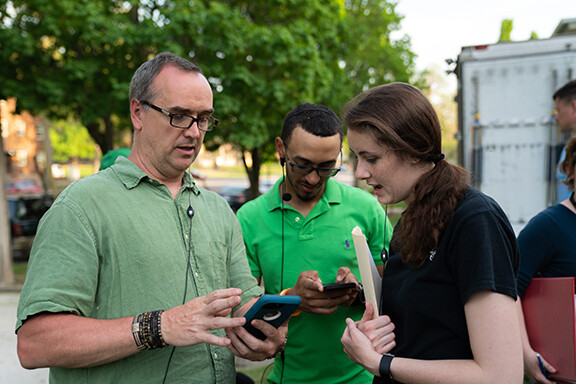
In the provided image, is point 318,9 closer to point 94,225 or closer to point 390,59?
point 390,59

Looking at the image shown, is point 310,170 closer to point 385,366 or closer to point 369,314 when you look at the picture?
point 369,314

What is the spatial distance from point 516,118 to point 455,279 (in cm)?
482

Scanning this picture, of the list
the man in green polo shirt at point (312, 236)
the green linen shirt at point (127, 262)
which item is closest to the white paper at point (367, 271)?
the man in green polo shirt at point (312, 236)

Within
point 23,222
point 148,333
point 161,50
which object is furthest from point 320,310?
point 23,222

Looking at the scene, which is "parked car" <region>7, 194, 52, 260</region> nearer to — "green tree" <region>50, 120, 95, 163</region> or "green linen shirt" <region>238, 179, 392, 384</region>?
"green linen shirt" <region>238, 179, 392, 384</region>

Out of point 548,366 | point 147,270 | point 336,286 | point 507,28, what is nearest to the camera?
point 147,270

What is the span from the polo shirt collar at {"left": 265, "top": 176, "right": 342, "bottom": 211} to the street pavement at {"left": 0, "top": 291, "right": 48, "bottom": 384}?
462 centimetres

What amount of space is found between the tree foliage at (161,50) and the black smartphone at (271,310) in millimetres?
9752

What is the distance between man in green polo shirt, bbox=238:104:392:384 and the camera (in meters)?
2.65

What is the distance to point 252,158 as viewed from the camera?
19781 millimetres

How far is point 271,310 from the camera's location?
6.43 feet

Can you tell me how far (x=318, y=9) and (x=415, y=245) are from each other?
1423cm

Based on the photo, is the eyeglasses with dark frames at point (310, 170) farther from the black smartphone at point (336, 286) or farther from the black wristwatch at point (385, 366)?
the black wristwatch at point (385, 366)

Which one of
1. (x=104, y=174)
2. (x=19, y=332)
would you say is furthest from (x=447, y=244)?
(x=19, y=332)
